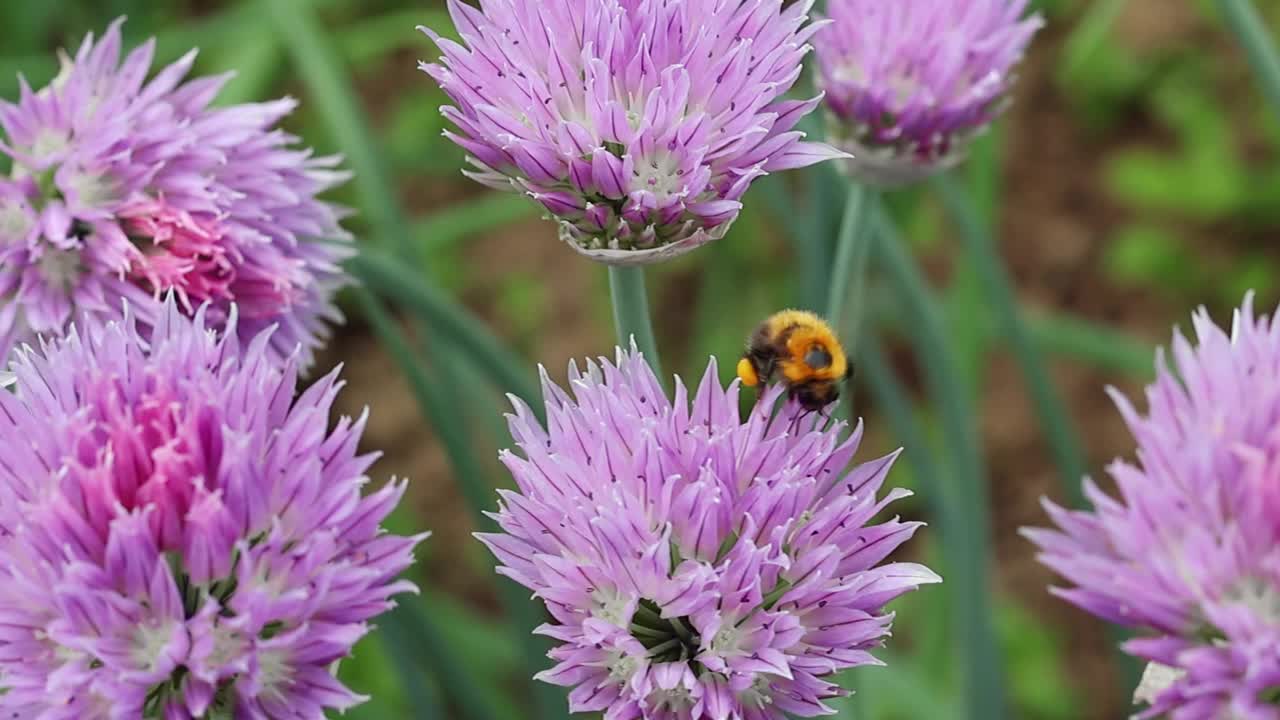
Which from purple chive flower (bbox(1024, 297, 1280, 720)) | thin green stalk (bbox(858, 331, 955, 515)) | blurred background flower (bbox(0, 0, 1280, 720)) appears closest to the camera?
purple chive flower (bbox(1024, 297, 1280, 720))

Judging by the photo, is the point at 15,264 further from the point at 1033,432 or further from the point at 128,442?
the point at 1033,432

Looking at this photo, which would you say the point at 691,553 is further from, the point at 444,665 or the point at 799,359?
the point at 444,665

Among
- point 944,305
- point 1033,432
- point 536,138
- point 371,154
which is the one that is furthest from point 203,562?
point 1033,432

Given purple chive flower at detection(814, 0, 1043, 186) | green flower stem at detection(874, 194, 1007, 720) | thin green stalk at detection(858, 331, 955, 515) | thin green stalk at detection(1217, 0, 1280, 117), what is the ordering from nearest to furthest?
purple chive flower at detection(814, 0, 1043, 186)
thin green stalk at detection(1217, 0, 1280, 117)
green flower stem at detection(874, 194, 1007, 720)
thin green stalk at detection(858, 331, 955, 515)

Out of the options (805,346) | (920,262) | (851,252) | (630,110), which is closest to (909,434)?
(851,252)

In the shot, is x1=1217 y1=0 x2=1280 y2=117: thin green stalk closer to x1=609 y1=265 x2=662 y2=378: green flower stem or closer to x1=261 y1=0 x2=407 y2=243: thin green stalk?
x1=609 y1=265 x2=662 y2=378: green flower stem

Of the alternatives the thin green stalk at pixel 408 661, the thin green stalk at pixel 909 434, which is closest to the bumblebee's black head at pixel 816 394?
the thin green stalk at pixel 408 661

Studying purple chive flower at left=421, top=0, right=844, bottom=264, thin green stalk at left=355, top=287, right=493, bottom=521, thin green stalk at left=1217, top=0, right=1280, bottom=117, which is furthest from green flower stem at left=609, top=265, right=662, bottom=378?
thin green stalk at left=1217, top=0, right=1280, bottom=117
